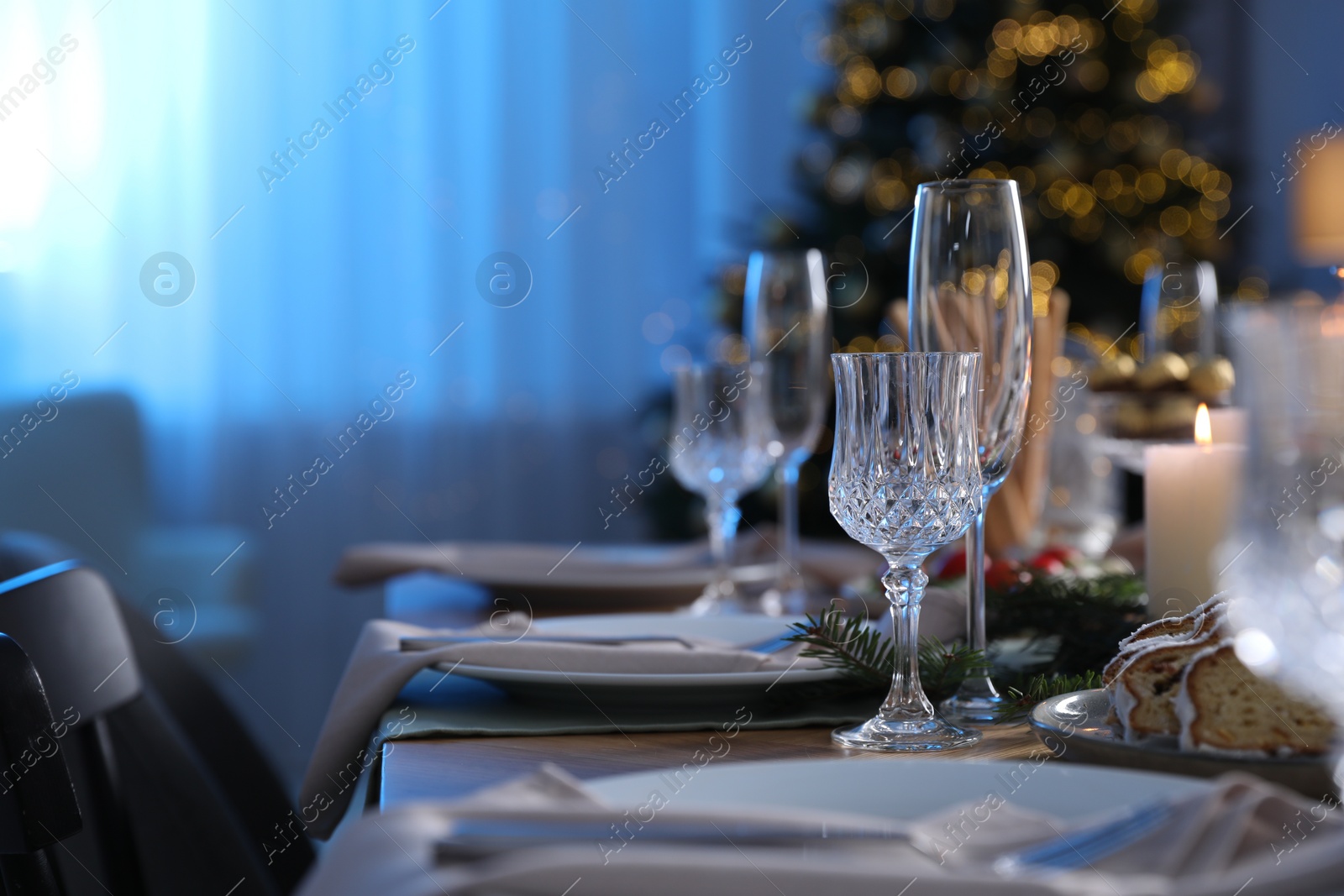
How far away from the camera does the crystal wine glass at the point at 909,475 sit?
24.3 inches

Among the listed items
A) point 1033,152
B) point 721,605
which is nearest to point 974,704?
point 721,605

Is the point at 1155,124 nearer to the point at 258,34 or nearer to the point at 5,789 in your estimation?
the point at 258,34

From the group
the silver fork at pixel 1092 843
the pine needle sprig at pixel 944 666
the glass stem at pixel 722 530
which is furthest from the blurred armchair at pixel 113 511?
the silver fork at pixel 1092 843

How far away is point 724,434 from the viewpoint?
116cm

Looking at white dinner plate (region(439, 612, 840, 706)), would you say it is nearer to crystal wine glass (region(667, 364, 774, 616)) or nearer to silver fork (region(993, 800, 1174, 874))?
silver fork (region(993, 800, 1174, 874))

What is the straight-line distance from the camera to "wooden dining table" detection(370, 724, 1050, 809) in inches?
21.7

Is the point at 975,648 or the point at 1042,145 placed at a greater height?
Answer: the point at 1042,145

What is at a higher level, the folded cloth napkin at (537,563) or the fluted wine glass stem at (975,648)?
the fluted wine glass stem at (975,648)

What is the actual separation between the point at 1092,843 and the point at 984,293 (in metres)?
0.42

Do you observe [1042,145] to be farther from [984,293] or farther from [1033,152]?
[984,293]

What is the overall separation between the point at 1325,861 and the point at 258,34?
351 cm

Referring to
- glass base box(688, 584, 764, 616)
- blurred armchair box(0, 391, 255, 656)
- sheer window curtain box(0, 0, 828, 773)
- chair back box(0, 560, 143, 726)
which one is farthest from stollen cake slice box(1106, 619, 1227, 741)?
A: sheer window curtain box(0, 0, 828, 773)

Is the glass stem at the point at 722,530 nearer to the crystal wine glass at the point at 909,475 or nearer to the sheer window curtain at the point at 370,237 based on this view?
the crystal wine glass at the point at 909,475

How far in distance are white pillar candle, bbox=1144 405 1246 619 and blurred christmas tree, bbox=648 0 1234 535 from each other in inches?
92.6
